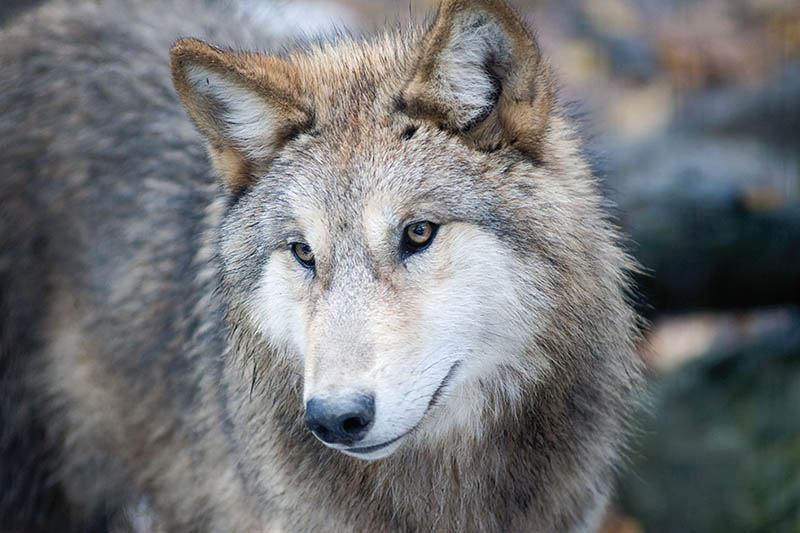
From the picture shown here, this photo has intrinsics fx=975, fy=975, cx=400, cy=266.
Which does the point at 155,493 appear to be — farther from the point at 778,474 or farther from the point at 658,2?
the point at 658,2

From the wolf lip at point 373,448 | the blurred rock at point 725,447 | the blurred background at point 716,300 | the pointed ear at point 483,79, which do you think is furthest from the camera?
the blurred background at point 716,300

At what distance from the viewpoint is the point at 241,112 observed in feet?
11.4

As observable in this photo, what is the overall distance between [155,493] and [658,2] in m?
7.94

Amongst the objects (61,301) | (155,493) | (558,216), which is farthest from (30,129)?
(558,216)

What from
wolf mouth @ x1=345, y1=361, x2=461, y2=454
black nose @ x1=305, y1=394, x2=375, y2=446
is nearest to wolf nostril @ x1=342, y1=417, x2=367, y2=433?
black nose @ x1=305, y1=394, x2=375, y2=446

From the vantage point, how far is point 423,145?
3.27 m

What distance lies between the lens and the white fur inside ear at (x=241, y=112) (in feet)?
11.2

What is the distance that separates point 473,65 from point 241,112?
33.9 inches

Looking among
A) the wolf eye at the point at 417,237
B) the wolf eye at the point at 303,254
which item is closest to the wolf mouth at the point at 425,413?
the wolf eye at the point at 417,237

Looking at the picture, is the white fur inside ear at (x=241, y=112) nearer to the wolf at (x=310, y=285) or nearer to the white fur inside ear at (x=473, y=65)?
the wolf at (x=310, y=285)

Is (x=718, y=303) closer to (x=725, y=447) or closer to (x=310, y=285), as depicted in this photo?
(x=725, y=447)

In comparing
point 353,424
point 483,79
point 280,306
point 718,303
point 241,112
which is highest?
point 241,112

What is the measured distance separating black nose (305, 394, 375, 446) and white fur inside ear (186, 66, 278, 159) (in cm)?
110

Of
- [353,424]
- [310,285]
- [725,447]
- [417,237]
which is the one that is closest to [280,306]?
[310,285]
